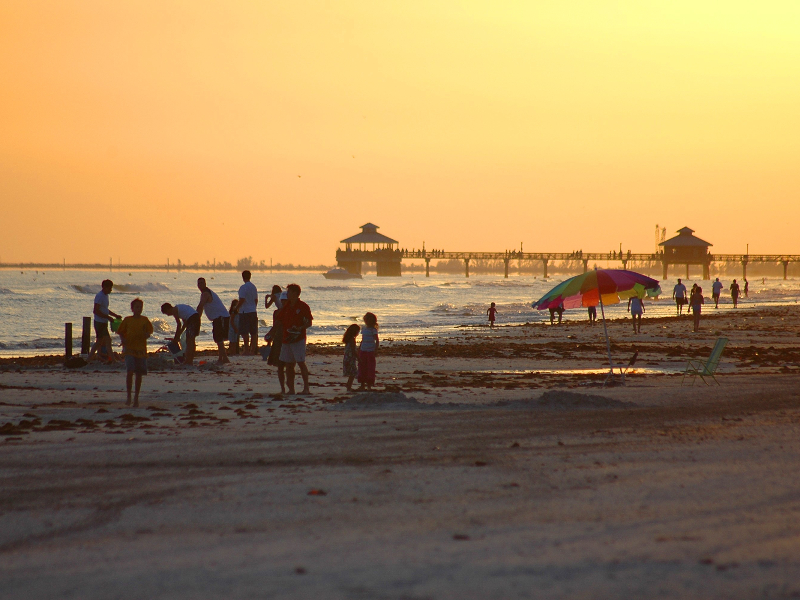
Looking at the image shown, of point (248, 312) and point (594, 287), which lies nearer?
point (594, 287)

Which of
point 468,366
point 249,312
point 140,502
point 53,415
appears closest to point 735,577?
point 140,502

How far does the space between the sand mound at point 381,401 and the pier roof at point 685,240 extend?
Answer: 317 feet

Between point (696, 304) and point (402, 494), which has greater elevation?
point (696, 304)

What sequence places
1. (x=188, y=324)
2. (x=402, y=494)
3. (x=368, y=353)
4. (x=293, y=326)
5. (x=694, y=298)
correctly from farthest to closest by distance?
(x=694, y=298) → (x=188, y=324) → (x=368, y=353) → (x=293, y=326) → (x=402, y=494)

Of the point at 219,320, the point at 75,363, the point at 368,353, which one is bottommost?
the point at 75,363

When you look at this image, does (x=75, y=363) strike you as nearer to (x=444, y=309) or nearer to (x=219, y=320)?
(x=219, y=320)

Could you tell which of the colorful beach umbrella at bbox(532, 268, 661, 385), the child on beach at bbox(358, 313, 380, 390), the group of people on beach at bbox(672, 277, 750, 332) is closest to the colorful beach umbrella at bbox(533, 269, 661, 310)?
the colorful beach umbrella at bbox(532, 268, 661, 385)

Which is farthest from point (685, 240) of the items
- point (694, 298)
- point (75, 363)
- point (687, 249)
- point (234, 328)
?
point (75, 363)

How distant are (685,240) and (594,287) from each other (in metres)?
95.5

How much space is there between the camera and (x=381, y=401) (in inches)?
370

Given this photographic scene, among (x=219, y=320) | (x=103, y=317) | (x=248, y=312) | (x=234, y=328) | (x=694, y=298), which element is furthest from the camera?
(x=694, y=298)

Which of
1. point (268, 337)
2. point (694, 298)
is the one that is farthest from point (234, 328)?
point (694, 298)

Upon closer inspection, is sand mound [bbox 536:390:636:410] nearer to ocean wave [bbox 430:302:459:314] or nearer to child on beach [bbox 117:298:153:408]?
child on beach [bbox 117:298:153:408]

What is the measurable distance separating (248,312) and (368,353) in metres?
5.50
